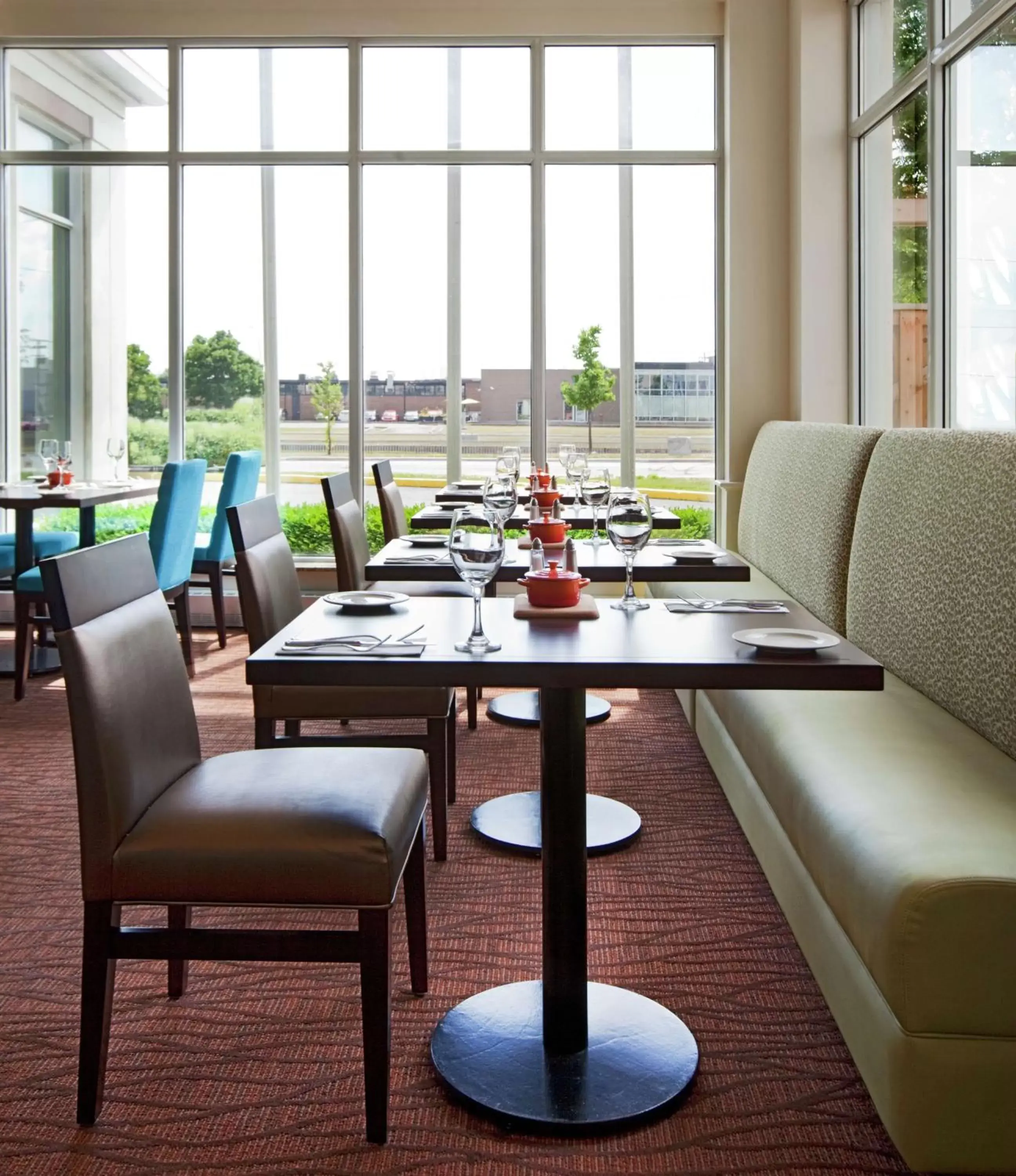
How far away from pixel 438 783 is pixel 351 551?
1.33m

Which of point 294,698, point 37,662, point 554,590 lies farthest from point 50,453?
point 554,590

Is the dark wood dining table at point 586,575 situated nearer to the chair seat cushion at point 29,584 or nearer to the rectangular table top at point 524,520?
the rectangular table top at point 524,520

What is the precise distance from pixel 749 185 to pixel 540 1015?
17.0ft

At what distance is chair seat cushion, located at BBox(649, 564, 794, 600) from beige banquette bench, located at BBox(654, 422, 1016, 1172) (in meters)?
0.23

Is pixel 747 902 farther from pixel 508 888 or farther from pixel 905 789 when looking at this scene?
pixel 905 789

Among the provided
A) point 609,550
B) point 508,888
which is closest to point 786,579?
point 609,550

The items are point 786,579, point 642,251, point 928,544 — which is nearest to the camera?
point 928,544

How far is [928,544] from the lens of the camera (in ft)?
10.0

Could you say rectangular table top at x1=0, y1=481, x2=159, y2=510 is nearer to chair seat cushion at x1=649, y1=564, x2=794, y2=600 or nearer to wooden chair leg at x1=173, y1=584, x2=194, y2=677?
wooden chair leg at x1=173, y1=584, x2=194, y2=677

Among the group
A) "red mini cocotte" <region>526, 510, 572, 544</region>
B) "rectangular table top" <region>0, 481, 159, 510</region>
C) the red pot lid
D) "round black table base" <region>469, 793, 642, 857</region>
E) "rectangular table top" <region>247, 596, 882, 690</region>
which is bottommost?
"round black table base" <region>469, 793, 642, 857</region>

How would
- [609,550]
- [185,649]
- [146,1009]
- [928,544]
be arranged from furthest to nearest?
[185,649] < [609,550] < [928,544] < [146,1009]

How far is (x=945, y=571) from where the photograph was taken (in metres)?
2.93

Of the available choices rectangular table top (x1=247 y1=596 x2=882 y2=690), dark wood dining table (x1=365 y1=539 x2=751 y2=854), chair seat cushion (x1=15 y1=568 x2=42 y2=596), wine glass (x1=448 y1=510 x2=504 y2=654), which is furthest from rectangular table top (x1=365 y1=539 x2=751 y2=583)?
chair seat cushion (x1=15 y1=568 x2=42 y2=596)

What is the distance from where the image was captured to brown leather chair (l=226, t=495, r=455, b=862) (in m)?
3.09
